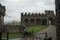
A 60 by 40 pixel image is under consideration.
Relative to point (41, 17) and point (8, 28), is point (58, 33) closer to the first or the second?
point (8, 28)

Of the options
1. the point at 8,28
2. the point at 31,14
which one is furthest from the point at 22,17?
the point at 8,28

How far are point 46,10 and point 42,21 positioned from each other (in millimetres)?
4565

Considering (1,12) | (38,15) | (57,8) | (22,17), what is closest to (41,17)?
(38,15)

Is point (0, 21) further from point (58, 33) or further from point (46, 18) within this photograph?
point (46, 18)

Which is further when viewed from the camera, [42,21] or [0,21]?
[42,21]

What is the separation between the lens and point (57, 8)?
28.9ft

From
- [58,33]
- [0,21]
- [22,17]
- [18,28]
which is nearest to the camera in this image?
[58,33]

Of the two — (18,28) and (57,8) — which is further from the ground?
(57,8)

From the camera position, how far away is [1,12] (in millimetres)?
29234

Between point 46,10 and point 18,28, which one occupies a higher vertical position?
point 46,10

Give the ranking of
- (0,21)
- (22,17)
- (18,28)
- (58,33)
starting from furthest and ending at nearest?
(22,17)
(18,28)
(0,21)
(58,33)

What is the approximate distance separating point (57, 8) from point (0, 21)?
21.5m

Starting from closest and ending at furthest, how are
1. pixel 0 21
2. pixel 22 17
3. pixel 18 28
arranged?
pixel 0 21 < pixel 18 28 < pixel 22 17

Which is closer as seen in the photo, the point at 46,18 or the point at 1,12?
the point at 1,12
